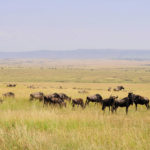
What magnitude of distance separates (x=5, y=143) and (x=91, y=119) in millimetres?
4296

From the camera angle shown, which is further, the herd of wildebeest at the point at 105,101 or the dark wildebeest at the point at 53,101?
the dark wildebeest at the point at 53,101

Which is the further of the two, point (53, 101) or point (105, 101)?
point (53, 101)

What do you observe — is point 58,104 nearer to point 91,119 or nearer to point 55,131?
point 91,119

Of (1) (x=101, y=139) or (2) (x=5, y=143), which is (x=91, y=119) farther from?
(2) (x=5, y=143)

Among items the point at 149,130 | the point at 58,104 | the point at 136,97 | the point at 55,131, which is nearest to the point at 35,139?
the point at 55,131

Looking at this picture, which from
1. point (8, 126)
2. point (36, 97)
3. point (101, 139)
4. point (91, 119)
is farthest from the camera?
point (36, 97)

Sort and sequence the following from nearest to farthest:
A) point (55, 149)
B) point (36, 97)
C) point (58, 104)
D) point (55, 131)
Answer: point (55, 149)
point (55, 131)
point (58, 104)
point (36, 97)

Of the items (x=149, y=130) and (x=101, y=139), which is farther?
(x=149, y=130)

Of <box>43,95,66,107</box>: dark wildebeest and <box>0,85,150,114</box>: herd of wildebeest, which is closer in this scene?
<box>0,85,150,114</box>: herd of wildebeest

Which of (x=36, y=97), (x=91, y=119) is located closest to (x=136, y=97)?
(x=36, y=97)

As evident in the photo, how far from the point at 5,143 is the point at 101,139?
2.34 metres

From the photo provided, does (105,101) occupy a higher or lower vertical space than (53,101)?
higher

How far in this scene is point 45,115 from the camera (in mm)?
10555

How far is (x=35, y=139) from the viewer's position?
6.85 meters
